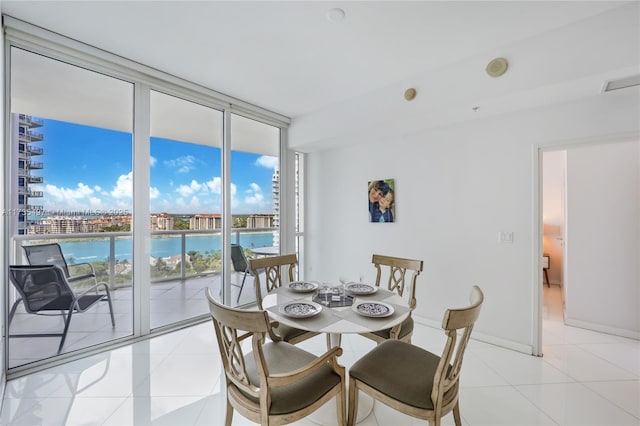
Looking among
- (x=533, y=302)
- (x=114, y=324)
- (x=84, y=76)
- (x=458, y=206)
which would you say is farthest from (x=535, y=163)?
(x=114, y=324)

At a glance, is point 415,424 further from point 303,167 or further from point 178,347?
point 303,167

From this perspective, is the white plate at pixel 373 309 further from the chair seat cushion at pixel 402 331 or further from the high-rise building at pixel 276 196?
the high-rise building at pixel 276 196

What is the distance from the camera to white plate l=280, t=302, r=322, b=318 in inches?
65.3

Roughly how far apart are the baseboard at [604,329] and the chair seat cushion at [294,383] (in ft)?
11.3

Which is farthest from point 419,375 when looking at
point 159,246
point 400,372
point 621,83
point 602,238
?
point 602,238

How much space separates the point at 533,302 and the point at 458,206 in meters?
1.16

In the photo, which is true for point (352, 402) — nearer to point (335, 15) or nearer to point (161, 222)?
point (335, 15)

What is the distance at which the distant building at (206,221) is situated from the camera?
3508 millimetres

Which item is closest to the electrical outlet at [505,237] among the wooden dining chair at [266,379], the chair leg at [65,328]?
the wooden dining chair at [266,379]

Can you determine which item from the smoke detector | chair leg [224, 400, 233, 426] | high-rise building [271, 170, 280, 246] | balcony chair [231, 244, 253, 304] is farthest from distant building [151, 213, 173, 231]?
the smoke detector

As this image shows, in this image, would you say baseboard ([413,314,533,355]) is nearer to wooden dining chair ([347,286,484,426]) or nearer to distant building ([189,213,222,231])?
wooden dining chair ([347,286,484,426])

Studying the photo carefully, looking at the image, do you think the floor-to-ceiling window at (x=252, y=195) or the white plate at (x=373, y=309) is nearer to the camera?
the white plate at (x=373, y=309)

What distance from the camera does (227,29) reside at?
2.14 meters

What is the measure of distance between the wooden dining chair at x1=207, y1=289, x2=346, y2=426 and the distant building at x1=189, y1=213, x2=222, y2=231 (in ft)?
7.25
